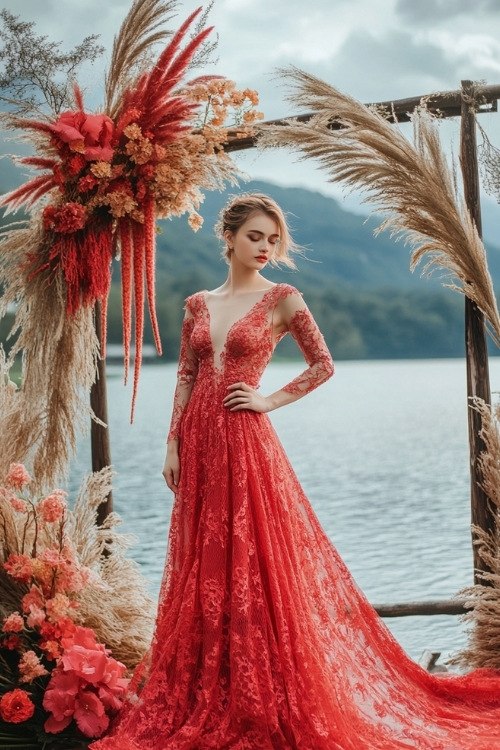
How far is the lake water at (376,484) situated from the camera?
27.6 ft

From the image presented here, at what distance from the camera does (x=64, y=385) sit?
140 inches

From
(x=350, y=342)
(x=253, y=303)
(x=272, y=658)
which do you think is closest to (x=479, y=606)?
(x=272, y=658)

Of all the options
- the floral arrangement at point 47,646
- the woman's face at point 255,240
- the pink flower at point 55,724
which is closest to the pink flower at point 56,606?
the floral arrangement at point 47,646

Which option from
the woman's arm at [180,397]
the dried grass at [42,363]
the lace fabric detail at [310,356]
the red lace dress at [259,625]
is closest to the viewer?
the red lace dress at [259,625]

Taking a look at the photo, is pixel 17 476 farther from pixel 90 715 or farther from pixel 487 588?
pixel 487 588

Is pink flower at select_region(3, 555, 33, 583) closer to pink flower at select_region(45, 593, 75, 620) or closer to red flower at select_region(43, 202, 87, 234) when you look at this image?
pink flower at select_region(45, 593, 75, 620)

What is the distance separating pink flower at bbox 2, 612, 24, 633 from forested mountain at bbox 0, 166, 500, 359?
867 inches

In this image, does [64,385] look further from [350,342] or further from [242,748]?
[350,342]

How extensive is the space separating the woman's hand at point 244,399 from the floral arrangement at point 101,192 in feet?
2.11

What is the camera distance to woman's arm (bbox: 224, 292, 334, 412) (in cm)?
293

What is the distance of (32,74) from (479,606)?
2.80 m

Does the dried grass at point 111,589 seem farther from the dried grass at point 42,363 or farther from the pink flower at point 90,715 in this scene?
the pink flower at point 90,715

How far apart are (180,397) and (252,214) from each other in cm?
68

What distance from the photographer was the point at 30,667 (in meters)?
2.91
